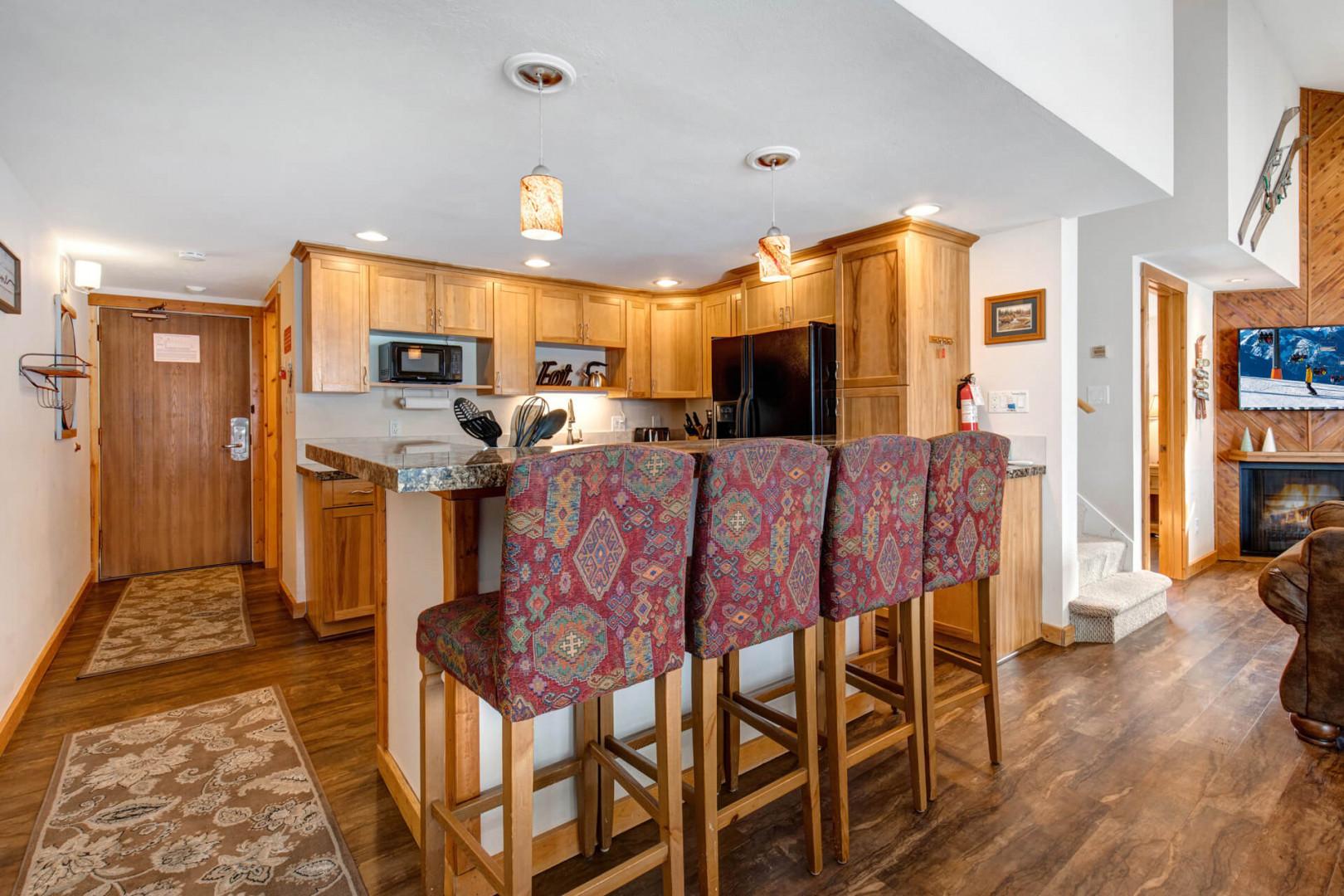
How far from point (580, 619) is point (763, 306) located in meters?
3.39

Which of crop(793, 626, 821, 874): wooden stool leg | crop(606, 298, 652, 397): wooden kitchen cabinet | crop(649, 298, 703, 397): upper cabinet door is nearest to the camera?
crop(793, 626, 821, 874): wooden stool leg

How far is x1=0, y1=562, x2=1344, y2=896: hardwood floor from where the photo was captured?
5.38ft

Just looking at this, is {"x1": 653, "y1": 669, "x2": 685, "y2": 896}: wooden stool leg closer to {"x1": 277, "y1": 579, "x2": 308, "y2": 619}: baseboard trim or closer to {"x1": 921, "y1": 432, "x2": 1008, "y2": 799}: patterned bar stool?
{"x1": 921, "y1": 432, "x2": 1008, "y2": 799}: patterned bar stool

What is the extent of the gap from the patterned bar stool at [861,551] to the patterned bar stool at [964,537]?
116mm

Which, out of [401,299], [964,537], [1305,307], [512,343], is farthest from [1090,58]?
[1305,307]

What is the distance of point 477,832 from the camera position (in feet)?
5.19

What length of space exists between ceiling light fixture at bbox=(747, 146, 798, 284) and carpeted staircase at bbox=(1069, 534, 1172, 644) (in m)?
2.44

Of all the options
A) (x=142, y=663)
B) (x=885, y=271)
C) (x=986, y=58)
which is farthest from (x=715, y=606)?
(x=142, y=663)

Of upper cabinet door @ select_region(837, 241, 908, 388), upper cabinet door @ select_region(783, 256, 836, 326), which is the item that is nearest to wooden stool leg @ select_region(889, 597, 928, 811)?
upper cabinet door @ select_region(837, 241, 908, 388)

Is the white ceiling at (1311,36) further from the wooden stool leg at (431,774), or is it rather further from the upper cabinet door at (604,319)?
the wooden stool leg at (431,774)

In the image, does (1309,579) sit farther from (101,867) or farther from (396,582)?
(101,867)

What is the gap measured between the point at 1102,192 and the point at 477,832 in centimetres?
339

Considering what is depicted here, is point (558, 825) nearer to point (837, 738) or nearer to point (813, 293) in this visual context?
point (837, 738)

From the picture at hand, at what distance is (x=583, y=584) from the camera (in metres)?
1.16
